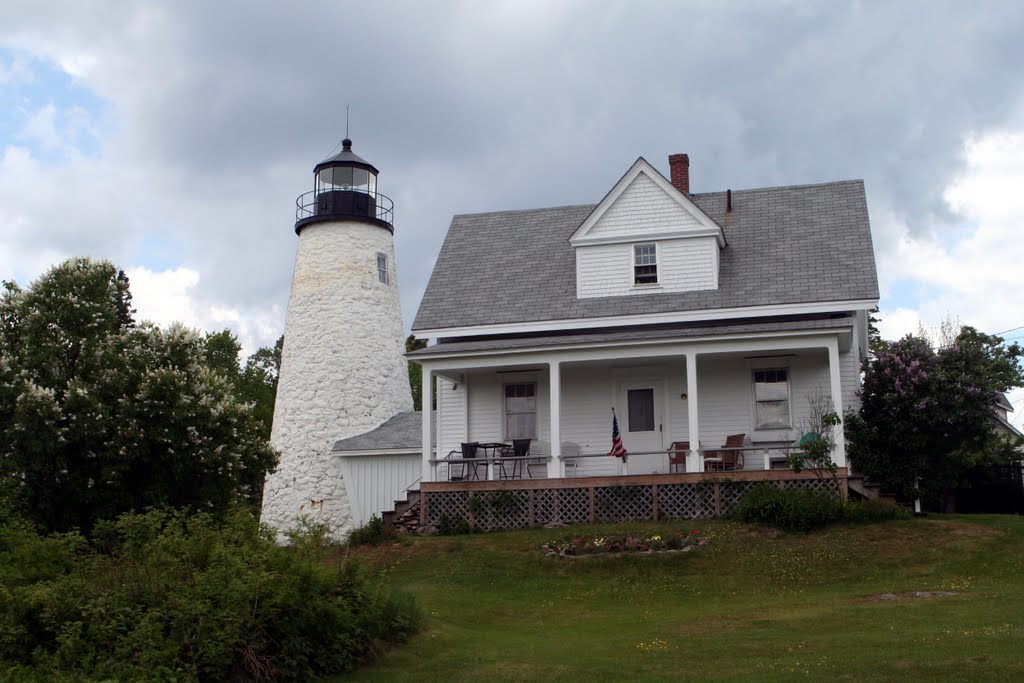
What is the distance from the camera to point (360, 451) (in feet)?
91.9

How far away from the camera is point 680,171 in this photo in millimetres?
28234

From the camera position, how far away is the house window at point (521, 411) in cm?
2595

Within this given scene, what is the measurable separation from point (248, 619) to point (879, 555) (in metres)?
11.2

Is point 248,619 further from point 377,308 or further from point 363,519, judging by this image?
point 377,308

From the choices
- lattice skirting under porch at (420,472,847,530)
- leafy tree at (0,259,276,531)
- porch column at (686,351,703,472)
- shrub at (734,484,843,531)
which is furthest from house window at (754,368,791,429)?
leafy tree at (0,259,276,531)

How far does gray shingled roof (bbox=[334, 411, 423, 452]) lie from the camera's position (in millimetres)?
27672

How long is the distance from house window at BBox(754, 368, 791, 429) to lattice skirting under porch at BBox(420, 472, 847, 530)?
2487 millimetres

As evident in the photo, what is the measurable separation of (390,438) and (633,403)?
6.30m

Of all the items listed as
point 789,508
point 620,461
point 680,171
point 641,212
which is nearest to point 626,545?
point 789,508

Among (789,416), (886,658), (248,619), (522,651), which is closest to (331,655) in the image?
(248,619)

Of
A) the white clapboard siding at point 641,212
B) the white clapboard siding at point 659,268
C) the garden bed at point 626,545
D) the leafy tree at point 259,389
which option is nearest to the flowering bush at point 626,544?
the garden bed at point 626,545

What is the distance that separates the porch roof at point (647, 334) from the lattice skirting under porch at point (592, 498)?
2820 mm

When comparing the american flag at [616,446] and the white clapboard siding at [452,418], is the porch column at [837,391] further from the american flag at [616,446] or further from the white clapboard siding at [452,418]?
the white clapboard siding at [452,418]

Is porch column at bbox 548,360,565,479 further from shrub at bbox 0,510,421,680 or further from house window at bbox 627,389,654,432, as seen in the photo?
shrub at bbox 0,510,421,680
